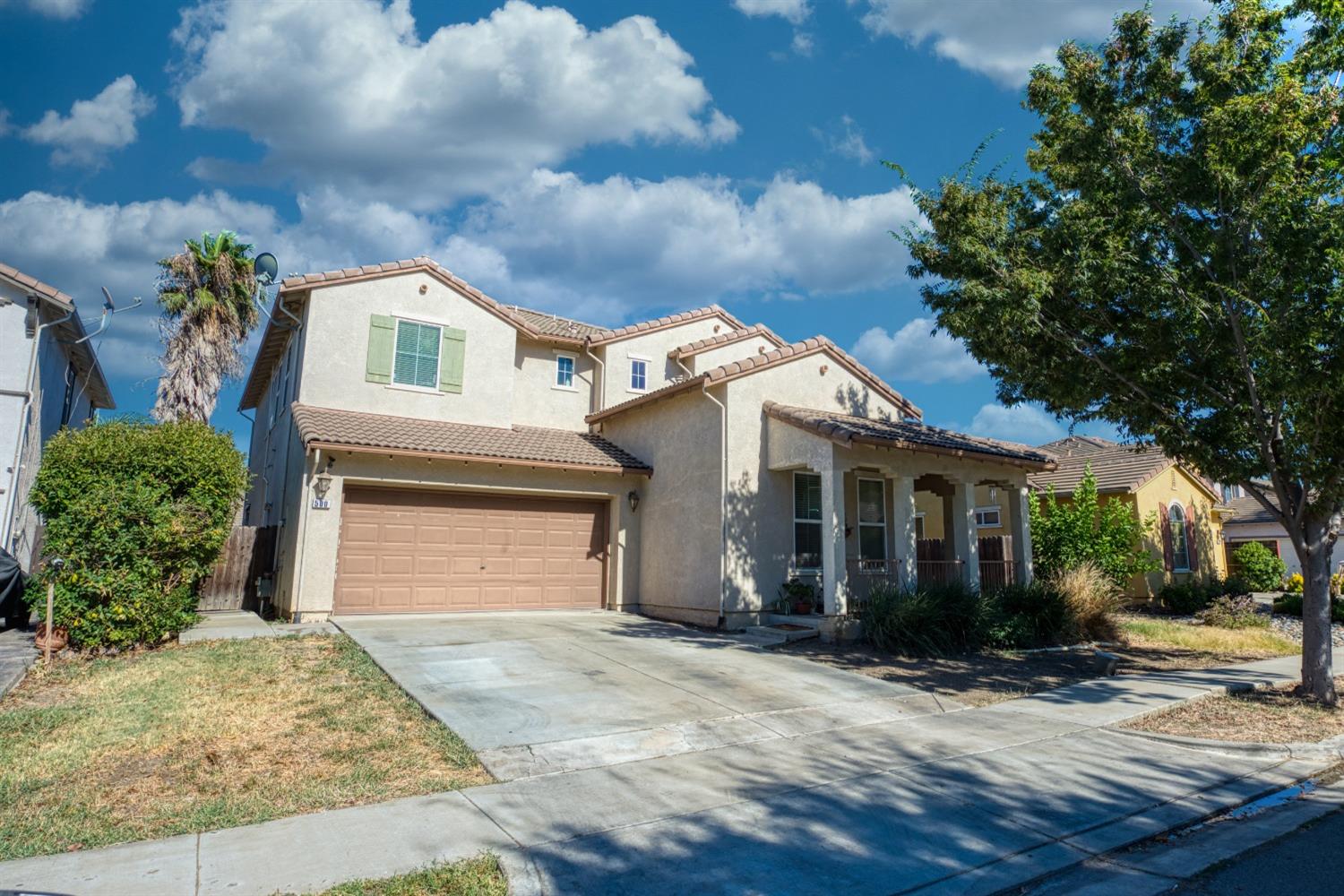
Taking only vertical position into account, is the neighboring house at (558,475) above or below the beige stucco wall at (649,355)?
below

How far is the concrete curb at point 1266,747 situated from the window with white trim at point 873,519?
759 centimetres

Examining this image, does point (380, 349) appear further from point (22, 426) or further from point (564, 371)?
point (22, 426)

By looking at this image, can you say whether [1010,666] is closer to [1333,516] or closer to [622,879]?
[1333,516]

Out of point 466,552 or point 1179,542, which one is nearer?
point 466,552

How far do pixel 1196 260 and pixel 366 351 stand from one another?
13.6m

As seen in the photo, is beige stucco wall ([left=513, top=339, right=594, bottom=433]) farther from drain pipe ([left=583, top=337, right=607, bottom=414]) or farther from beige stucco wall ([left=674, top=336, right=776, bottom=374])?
beige stucco wall ([left=674, top=336, right=776, bottom=374])

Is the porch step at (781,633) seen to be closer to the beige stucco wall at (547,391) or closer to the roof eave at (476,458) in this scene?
the roof eave at (476,458)

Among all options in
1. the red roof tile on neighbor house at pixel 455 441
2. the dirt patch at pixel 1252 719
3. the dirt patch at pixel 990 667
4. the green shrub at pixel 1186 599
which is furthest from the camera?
the green shrub at pixel 1186 599

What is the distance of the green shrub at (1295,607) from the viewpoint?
16.8 meters

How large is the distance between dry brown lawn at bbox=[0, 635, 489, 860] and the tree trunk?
9275 millimetres

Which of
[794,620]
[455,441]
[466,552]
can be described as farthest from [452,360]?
[794,620]

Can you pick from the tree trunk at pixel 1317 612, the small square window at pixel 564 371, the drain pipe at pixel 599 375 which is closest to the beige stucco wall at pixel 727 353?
the drain pipe at pixel 599 375

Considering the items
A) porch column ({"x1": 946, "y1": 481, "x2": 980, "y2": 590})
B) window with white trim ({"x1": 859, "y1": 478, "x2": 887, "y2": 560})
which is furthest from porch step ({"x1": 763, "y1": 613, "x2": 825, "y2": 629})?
porch column ({"x1": 946, "y1": 481, "x2": 980, "y2": 590})

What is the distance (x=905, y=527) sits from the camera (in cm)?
1349
